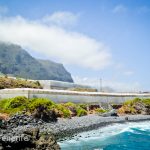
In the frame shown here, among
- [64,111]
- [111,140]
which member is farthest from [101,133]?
[64,111]

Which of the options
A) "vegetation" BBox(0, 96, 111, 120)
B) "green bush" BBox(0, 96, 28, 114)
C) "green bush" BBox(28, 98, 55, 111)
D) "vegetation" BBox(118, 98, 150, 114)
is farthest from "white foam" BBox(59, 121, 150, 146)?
"vegetation" BBox(118, 98, 150, 114)

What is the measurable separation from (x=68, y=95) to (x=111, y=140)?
99.3ft

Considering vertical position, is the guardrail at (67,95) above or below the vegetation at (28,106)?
above

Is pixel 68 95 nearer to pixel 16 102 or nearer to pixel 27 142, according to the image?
pixel 16 102

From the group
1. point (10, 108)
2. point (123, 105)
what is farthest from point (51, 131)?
point (123, 105)

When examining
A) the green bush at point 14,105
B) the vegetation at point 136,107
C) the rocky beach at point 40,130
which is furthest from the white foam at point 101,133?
the vegetation at point 136,107

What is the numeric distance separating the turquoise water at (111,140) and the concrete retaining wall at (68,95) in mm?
16227

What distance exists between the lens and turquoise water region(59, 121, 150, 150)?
3828 cm

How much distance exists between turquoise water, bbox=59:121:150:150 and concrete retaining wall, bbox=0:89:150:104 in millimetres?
16227

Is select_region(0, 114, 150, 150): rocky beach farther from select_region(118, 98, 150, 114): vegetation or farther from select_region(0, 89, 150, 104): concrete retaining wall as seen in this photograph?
select_region(0, 89, 150, 104): concrete retaining wall

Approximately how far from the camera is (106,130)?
52.8 metres

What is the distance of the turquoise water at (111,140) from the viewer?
38.3 m

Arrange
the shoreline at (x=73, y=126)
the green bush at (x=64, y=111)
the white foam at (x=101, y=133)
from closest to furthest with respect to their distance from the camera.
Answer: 1. the white foam at (x=101, y=133)
2. the shoreline at (x=73, y=126)
3. the green bush at (x=64, y=111)

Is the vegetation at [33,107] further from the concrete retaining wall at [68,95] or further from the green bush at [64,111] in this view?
the concrete retaining wall at [68,95]
